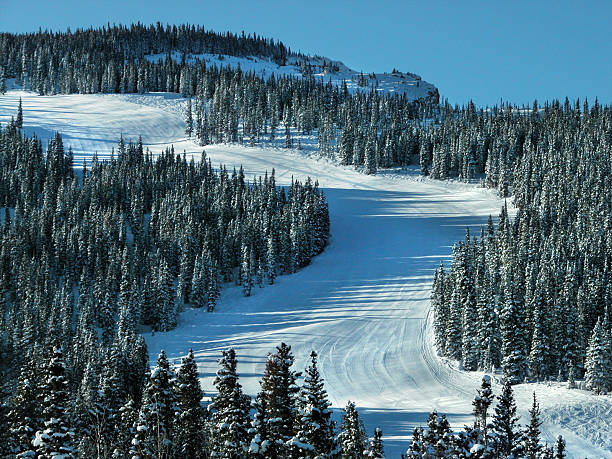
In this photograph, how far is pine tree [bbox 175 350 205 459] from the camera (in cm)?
4034

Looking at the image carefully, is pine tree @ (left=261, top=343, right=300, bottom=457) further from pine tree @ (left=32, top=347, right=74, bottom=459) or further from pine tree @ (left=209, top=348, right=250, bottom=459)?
pine tree @ (left=32, top=347, right=74, bottom=459)

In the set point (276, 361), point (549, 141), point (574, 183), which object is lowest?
point (276, 361)

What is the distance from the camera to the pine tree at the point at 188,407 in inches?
1588

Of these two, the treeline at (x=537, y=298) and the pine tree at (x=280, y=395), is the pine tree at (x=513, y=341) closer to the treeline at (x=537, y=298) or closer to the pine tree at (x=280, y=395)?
the treeline at (x=537, y=298)

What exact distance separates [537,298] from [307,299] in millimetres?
41497

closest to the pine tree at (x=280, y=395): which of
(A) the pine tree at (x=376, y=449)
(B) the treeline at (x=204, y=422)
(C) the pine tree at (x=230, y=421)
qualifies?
(B) the treeline at (x=204, y=422)

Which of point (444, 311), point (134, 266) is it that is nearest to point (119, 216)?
point (134, 266)

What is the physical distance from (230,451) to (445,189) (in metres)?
153

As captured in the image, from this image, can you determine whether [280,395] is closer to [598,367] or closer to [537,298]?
[598,367]

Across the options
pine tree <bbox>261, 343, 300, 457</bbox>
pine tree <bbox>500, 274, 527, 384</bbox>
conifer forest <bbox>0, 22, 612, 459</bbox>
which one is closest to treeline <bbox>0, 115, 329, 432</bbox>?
conifer forest <bbox>0, 22, 612, 459</bbox>

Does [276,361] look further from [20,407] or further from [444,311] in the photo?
[444,311]

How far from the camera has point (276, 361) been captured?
36844 millimetres

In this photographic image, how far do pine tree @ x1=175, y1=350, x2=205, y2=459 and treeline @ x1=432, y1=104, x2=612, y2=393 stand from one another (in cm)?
4406

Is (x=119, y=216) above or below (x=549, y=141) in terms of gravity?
below
